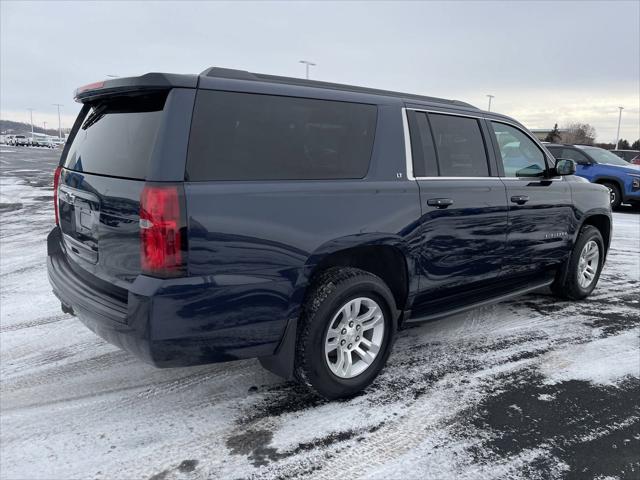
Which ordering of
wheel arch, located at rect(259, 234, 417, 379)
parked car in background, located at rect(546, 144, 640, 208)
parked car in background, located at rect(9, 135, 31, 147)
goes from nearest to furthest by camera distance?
wheel arch, located at rect(259, 234, 417, 379) → parked car in background, located at rect(546, 144, 640, 208) → parked car in background, located at rect(9, 135, 31, 147)

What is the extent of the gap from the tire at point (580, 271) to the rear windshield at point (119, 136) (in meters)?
4.23

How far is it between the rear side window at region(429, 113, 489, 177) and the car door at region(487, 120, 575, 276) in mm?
228

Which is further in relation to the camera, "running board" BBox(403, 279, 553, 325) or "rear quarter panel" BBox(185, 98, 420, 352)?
"running board" BBox(403, 279, 553, 325)

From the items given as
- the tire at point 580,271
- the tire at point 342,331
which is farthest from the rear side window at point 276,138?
the tire at point 580,271

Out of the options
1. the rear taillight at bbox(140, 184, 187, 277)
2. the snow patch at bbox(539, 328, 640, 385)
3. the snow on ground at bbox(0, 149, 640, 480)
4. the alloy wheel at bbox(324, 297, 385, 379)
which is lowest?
the snow on ground at bbox(0, 149, 640, 480)

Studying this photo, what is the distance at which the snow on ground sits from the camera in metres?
2.62

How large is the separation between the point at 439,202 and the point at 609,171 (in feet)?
39.2

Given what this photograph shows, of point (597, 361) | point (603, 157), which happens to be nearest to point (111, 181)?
point (597, 361)

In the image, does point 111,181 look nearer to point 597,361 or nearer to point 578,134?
point 597,361

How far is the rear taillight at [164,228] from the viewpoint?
2.47 meters

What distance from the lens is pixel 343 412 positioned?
3135 mm

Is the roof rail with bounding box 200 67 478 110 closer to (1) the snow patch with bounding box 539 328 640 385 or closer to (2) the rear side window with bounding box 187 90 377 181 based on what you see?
(2) the rear side window with bounding box 187 90 377 181

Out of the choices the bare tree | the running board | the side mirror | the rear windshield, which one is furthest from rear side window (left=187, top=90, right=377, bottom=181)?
the bare tree

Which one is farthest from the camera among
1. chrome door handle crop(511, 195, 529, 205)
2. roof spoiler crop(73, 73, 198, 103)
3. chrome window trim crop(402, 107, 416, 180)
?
chrome door handle crop(511, 195, 529, 205)
